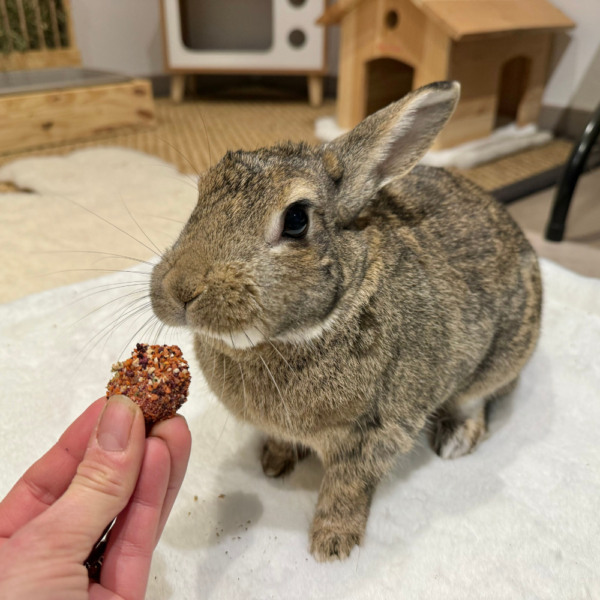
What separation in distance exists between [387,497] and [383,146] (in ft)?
2.60

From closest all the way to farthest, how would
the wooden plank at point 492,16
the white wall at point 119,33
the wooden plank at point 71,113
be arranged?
the wooden plank at point 492,16, the wooden plank at point 71,113, the white wall at point 119,33

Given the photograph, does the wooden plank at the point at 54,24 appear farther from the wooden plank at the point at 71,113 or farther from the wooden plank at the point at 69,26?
the wooden plank at the point at 71,113

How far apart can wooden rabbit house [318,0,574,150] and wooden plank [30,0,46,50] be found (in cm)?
197

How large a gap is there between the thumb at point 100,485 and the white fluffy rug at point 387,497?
1.33ft

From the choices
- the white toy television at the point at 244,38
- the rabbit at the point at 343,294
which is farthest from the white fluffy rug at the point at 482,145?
the rabbit at the point at 343,294

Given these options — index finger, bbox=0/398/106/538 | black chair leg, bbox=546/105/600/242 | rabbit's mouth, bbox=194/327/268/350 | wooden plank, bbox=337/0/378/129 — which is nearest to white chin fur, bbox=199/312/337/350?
rabbit's mouth, bbox=194/327/268/350

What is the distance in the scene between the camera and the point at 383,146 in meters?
0.98

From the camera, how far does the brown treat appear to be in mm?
862

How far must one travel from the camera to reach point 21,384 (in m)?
1.46

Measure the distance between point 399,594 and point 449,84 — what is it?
3.19 ft

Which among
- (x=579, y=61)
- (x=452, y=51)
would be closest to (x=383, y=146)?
(x=452, y=51)

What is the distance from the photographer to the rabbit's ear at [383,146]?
3.22 feet

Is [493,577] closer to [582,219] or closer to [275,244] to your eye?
[275,244]

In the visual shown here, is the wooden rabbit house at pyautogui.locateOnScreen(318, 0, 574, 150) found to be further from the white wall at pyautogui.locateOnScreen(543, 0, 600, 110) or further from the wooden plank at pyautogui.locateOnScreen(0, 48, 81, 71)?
the wooden plank at pyautogui.locateOnScreen(0, 48, 81, 71)
